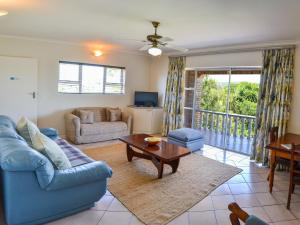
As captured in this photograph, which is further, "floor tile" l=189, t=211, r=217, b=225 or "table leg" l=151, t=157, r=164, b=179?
"table leg" l=151, t=157, r=164, b=179

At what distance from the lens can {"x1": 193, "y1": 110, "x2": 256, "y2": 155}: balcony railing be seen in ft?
17.5

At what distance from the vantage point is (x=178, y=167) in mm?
4102

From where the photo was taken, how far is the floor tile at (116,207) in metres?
2.67

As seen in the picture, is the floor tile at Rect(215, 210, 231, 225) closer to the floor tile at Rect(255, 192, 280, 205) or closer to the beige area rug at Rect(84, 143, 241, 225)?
the beige area rug at Rect(84, 143, 241, 225)

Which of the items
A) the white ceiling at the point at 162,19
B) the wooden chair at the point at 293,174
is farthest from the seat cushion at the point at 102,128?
the wooden chair at the point at 293,174

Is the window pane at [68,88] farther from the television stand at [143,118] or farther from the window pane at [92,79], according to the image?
the television stand at [143,118]

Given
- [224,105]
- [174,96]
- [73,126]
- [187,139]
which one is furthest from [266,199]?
[73,126]

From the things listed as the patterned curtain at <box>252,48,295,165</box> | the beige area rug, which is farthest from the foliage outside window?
the beige area rug

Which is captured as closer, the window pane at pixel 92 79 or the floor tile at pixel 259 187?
the floor tile at pixel 259 187

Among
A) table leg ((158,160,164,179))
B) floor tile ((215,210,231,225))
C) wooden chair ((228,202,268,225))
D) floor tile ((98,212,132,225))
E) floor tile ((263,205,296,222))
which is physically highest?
wooden chair ((228,202,268,225))

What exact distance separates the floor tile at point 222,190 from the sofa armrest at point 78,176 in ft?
5.27

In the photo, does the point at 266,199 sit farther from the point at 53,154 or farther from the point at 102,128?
the point at 102,128

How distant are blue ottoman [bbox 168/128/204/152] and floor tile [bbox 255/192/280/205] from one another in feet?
6.05

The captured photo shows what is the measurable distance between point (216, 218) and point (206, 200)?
0.41 metres
